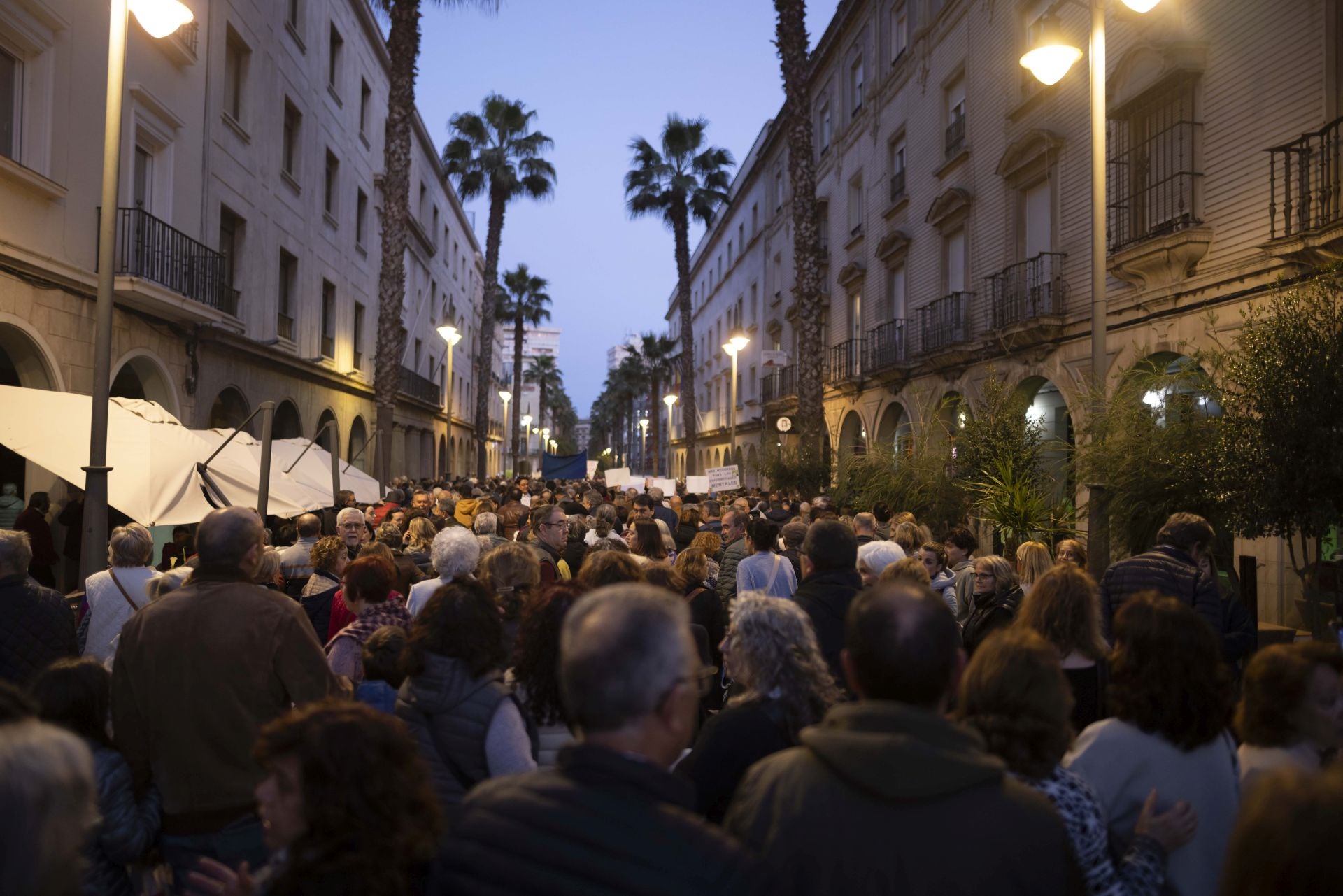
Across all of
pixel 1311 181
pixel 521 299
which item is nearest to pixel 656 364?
pixel 521 299

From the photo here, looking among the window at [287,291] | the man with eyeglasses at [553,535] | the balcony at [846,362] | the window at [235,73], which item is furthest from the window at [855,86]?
the man with eyeglasses at [553,535]

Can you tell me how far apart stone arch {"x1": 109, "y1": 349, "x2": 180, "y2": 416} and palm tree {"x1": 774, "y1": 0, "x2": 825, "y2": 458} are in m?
11.9

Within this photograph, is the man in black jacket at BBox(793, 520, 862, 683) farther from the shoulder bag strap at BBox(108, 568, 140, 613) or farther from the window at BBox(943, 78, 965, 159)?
the window at BBox(943, 78, 965, 159)

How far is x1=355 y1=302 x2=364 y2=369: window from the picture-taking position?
1214 inches

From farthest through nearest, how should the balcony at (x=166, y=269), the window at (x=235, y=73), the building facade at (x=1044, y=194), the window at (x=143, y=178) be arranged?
the window at (x=235, y=73) < the window at (x=143, y=178) < the balcony at (x=166, y=269) < the building facade at (x=1044, y=194)

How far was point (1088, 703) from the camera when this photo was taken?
4.34 m

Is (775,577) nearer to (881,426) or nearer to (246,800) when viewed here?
(246,800)

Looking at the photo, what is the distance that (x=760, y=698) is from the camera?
3572mm

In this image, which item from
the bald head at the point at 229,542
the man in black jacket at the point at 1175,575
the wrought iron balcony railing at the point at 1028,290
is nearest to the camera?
the bald head at the point at 229,542

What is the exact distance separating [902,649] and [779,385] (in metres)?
35.1

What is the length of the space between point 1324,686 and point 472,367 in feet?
201

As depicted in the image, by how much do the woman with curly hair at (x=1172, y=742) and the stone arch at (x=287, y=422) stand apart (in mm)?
23094

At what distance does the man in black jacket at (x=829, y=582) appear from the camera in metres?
5.34

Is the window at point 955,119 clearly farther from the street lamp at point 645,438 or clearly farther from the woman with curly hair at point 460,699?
the street lamp at point 645,438
